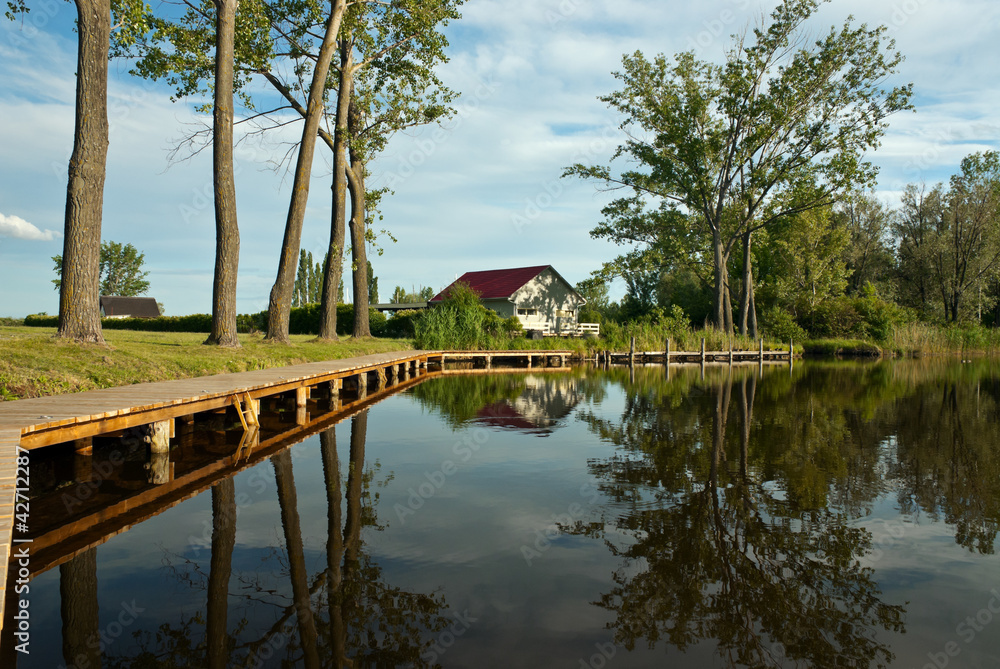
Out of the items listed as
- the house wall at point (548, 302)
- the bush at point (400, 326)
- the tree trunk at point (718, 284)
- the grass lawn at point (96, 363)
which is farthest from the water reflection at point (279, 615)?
the house wall at point (548, 302)

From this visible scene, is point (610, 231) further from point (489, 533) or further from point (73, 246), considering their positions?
point (489, 533)

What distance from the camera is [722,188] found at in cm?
3412

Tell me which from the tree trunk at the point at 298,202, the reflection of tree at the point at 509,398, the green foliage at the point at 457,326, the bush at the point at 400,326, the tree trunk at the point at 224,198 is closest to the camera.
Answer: the reflection of tree at the point at 509,398

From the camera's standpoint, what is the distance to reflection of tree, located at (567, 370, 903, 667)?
3.46 meters

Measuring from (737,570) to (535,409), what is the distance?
29.2 ft

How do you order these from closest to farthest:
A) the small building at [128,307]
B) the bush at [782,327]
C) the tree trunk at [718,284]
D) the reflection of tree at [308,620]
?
the reflection of tree at [308,620]
the tree trunk at [718,284]
the bush at [782,327]
the small building at [128,307]

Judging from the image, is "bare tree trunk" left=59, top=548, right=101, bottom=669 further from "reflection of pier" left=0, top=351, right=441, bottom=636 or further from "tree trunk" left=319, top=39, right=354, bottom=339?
"tree trunk" left=319, top=39, right=354, bottom=339

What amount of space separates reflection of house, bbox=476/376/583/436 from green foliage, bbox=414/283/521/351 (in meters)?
8.88

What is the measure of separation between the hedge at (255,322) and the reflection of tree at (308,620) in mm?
28903

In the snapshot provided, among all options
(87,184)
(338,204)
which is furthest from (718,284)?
(87,184)

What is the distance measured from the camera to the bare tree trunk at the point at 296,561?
3.29 meters

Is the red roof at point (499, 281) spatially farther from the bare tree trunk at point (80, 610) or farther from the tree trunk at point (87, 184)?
the bare tree trunk at point (80, 610)

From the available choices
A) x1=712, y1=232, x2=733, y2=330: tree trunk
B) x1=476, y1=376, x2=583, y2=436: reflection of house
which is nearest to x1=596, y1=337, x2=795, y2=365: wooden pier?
x1=712, y1=232, x2=733, y2=330: tree trunk

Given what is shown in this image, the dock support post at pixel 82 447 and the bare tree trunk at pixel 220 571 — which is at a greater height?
the dock support post at pixel 82 447
